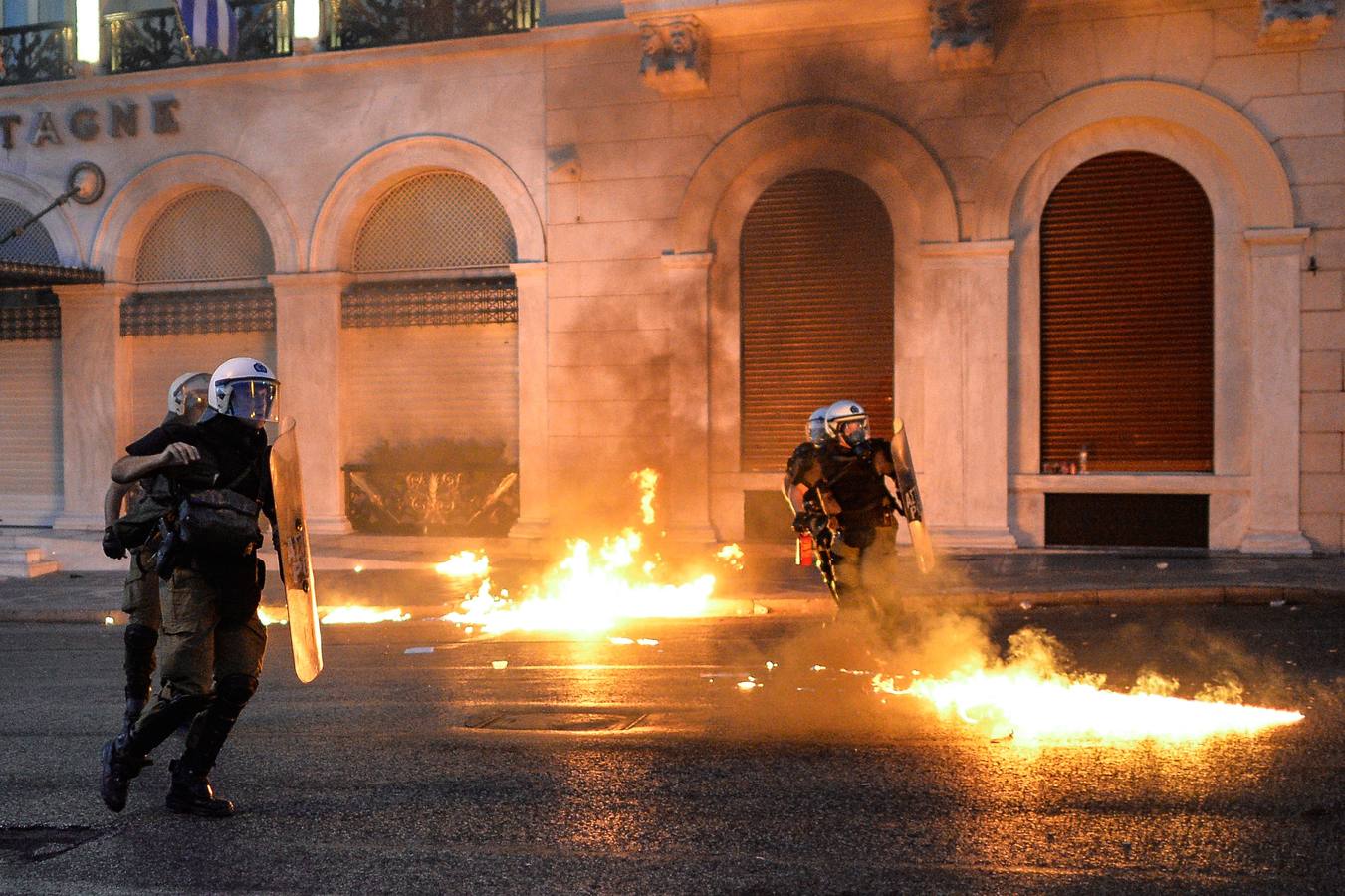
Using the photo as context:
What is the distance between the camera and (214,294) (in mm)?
18281

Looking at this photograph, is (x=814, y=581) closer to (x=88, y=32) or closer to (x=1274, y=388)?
(x=1274, y=388)

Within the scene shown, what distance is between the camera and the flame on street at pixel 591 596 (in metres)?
11.1

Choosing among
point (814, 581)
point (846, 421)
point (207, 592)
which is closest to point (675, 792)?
point (207, 592)

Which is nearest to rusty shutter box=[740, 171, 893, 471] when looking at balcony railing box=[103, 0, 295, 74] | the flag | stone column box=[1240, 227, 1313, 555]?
stone column box=[1240, 227, 1313, 555]

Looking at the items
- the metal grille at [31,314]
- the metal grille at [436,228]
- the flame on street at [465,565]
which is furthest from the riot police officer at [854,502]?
the metal grille at [31,314]

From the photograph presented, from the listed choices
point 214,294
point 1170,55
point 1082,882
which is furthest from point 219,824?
point 214,294

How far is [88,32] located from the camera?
18.4 m

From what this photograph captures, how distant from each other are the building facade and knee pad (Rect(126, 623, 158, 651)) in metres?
9.59

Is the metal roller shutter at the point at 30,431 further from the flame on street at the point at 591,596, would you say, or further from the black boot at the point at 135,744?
the black boot at the point at 135,744

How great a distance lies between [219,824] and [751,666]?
13.3 feet

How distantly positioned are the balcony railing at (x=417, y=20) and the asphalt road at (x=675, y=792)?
35.1 ft

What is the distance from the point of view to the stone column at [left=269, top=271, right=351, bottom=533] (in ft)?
56.8

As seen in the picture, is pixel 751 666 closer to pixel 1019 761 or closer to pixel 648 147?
pixel 1019 761

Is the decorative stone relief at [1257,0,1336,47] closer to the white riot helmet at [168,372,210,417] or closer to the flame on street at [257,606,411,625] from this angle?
the flame on street at [257,606,411,625]
